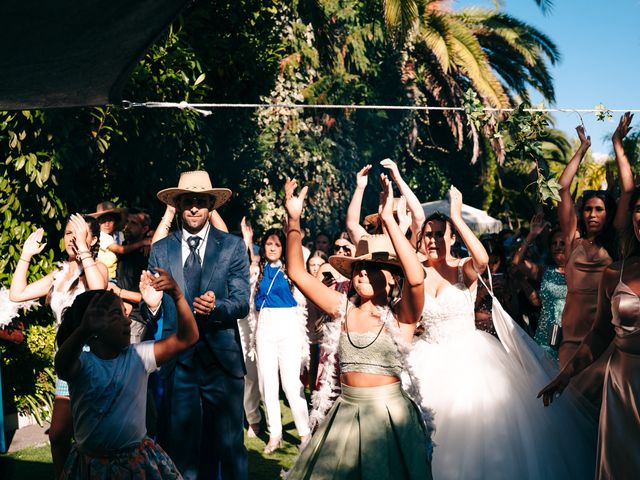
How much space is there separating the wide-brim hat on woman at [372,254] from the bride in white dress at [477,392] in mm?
1143

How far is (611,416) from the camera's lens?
4469mm

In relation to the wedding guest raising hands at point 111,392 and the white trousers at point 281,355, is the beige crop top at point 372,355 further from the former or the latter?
the white trousers at point 281,355

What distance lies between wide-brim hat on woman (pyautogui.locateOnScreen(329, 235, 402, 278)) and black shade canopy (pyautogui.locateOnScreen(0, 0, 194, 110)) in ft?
6.57

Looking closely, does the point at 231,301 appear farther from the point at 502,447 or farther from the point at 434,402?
the point at 502,447

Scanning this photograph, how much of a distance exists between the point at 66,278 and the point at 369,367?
2.58 metres

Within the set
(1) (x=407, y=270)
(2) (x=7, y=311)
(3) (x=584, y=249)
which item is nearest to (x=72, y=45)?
(1) (x=407, y=270)

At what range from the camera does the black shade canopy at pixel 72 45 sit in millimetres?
2482

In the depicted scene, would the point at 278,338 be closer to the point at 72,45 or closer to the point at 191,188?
the point at 191,188

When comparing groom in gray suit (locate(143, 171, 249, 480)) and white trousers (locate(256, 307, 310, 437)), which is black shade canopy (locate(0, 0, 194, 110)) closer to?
groom in gray suit (locate(143, 171, 249, 480))

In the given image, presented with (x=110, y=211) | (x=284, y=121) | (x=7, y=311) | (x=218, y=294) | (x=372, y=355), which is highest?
(x=284, y=121)

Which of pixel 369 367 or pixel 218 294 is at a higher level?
pixel 218 294

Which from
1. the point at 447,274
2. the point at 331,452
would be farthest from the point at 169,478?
the point at 447,274

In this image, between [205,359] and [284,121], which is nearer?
[205,359]

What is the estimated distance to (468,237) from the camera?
228 inches
